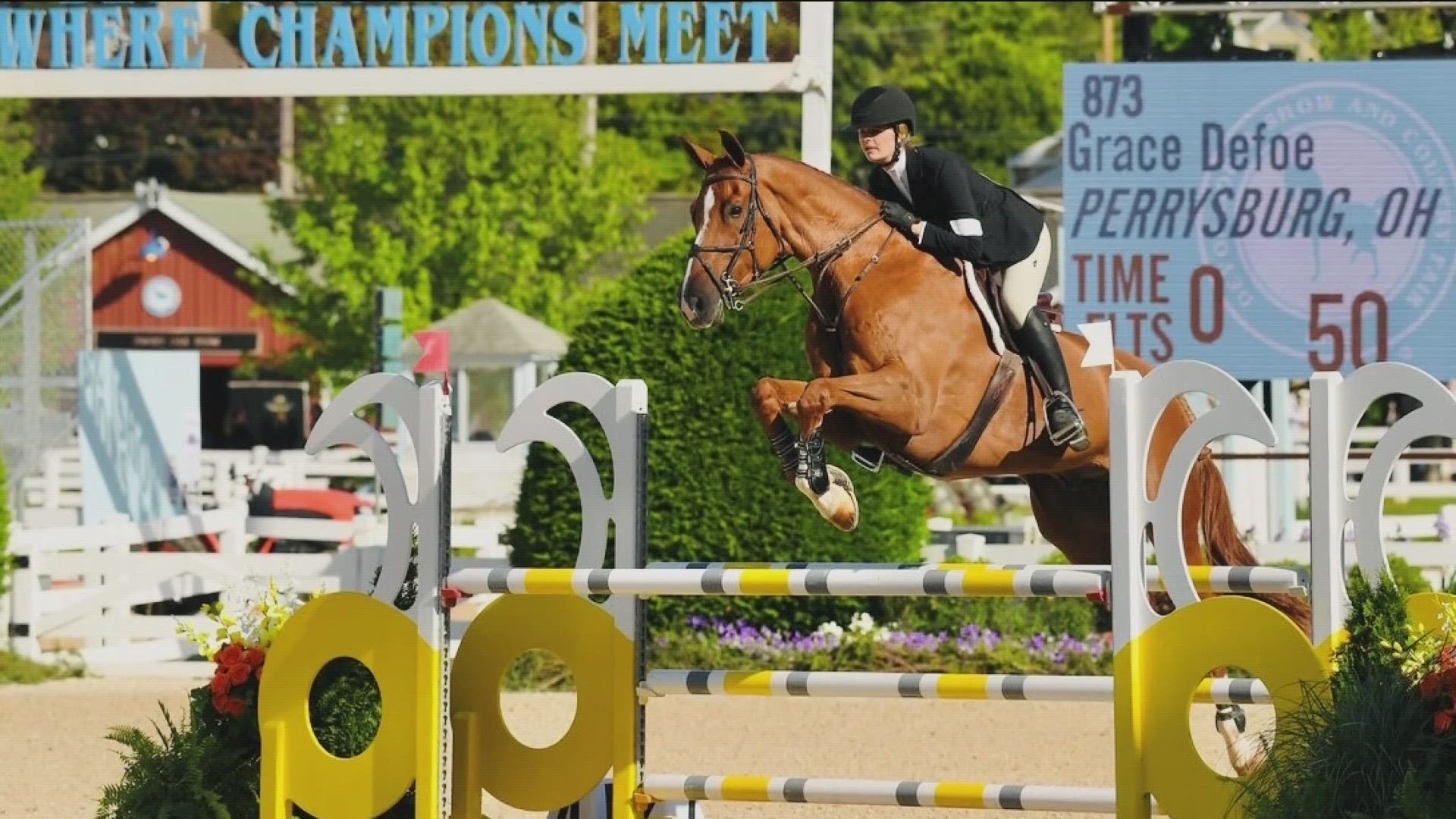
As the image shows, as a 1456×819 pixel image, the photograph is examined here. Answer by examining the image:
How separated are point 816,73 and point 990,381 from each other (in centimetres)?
508

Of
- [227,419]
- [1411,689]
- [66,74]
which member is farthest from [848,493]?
[227,419]

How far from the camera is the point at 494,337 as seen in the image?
25.3m

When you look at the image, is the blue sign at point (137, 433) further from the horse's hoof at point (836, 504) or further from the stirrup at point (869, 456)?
the horse's hoof at point (836, 504)

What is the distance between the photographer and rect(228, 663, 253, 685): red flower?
5.53 meters

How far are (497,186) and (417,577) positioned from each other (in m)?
25.3

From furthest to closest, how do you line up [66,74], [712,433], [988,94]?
[988,94]
[66,74]
[712,433]

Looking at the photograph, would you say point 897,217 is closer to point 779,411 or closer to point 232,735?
point 779,411

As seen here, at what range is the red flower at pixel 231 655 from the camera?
5.56m

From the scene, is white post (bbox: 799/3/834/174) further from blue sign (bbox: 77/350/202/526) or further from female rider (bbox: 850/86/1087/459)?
blue sign (bbox: 77/350/202/526)

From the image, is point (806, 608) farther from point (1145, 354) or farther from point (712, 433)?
point (1145, 354)

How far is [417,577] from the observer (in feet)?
17.3

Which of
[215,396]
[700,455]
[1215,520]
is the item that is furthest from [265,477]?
[215,396]

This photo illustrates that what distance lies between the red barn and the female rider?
30501 millimetres

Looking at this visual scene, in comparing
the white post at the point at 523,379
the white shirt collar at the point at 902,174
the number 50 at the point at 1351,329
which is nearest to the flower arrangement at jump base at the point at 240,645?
the white shirt collar at the point at 902,174
